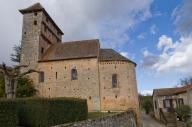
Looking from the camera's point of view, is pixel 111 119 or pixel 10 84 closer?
pixel 111 119

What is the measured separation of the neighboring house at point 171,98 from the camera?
3950 cm

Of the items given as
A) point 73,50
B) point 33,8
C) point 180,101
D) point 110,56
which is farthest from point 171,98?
point 33,8

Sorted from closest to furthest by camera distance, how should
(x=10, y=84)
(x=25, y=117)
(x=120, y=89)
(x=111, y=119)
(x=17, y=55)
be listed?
(x=25, y=117), (x=111, y=119), (x=10, y=84), (x=120, y=89), (x=17, y=55)

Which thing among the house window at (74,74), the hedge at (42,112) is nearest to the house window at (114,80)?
the house window at (74,74)

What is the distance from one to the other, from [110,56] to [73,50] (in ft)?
17.9

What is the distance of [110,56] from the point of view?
3397cm

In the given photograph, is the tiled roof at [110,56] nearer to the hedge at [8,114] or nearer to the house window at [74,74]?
the house window at [74,74]

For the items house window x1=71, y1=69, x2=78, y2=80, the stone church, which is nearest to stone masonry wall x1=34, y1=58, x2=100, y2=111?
the stone church

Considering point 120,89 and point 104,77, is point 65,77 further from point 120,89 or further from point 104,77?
point 120,89

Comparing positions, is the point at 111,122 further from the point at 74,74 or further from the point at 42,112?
the point at 74,74

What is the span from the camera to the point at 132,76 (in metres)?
33.3

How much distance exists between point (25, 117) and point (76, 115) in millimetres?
4262

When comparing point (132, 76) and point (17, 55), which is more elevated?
point (17, 55)

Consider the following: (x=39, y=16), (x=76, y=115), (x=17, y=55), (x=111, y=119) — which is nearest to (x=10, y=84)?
(x=76, y=115)
